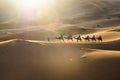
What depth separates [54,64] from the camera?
11773 mm

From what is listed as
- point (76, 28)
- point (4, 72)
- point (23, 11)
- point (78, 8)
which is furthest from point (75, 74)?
point (78, 8)

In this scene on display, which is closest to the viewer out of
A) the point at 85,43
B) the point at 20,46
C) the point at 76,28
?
the point at 20,46

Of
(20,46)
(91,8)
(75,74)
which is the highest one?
(91,8)

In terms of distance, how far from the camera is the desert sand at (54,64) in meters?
10.5

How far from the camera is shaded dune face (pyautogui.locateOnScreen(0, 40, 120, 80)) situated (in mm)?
10523

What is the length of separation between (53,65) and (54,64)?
0.42ft

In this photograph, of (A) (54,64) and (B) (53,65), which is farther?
(A) (54,64)

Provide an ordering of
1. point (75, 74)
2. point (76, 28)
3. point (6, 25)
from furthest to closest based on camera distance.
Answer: point (6, 25), point (76, 28), point (75, 74)

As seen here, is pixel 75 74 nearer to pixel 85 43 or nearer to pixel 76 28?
pixel 85 43

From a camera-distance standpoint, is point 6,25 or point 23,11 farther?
point 23,11

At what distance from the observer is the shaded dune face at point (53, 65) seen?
1052 cm

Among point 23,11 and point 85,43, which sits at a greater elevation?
point 23,11

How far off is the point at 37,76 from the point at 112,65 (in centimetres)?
308

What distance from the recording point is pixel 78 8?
68.2 meters
